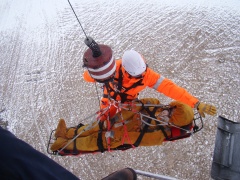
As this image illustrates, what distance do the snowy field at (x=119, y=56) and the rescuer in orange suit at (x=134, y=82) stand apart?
1.77 metres

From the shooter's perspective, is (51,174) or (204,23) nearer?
(51,174)

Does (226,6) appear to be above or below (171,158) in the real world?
above

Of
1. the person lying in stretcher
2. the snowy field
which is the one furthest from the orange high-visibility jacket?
the snowy field

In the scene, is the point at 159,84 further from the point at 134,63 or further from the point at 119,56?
the point at 119,56

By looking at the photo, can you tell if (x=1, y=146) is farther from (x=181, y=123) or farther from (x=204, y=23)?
(x=204, y=23)

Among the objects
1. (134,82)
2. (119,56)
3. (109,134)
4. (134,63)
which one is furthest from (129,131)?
(119,56)

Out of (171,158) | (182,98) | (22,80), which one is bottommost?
(171,158)

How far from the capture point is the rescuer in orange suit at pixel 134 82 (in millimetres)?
2834

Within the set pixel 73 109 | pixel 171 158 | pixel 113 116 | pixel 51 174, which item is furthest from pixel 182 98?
pixel 73 109

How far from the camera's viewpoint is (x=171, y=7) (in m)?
7.89

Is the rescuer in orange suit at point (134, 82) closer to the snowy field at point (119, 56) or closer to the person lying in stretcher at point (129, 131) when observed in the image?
the person lying in stretcher at point (129, 131)

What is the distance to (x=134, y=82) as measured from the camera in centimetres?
314

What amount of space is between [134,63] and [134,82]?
367 mm

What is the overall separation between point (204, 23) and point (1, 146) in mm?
7168
